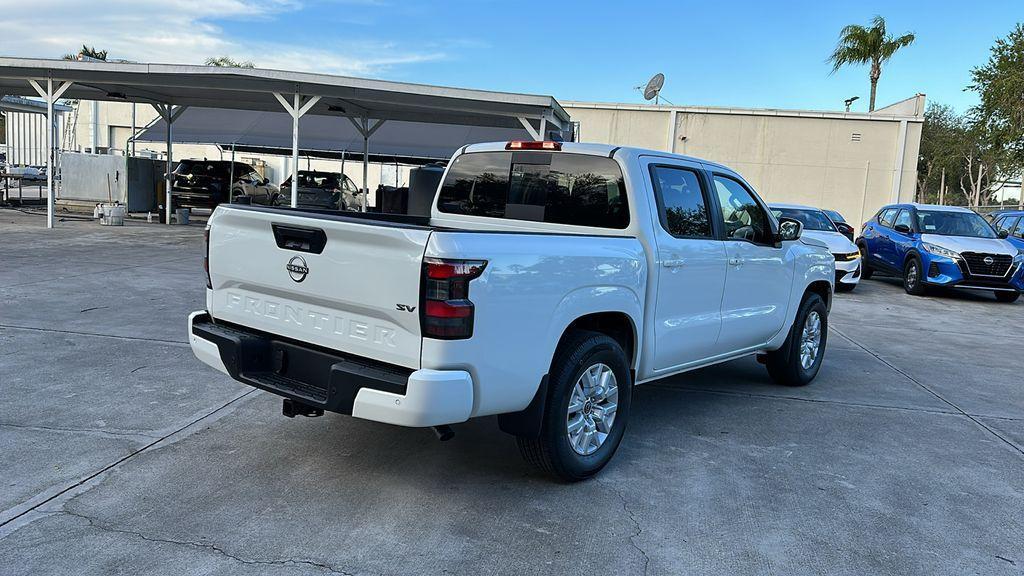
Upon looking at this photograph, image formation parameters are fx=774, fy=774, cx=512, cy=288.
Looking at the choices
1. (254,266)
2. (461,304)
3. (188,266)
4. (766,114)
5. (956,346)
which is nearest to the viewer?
(461,304)

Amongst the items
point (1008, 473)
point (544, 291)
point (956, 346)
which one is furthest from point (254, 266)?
point (956, 346)

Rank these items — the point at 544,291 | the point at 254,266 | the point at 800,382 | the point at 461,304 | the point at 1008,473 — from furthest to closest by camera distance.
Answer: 1. the point at 800,382
2. the point at 1008,473
3. the point at 254,266
4. the point at 544,291
5. the point at 461,304

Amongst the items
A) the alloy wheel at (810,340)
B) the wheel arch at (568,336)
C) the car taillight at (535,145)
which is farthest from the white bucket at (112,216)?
the wheel arch at (568,336)

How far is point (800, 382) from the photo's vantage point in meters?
6.84

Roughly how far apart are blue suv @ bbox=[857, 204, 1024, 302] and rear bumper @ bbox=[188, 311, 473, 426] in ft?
43.3

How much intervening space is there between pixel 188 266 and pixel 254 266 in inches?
368

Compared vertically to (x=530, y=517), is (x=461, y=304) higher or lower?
higher

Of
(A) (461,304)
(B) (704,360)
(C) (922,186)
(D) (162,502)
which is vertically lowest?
(D) (162,502)

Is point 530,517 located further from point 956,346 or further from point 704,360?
point 956,346

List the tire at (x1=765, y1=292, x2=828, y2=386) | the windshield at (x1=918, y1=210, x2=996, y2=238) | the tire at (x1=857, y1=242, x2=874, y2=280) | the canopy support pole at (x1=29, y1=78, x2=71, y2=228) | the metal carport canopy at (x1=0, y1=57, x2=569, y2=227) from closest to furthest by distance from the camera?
the tire at (x1=765, y1=292, x2=828, y2=386) → the windshield at (x1=918, y1=210, x2=996, y2=238) → the metal carport canopy at (x1=0, y1=57, x2=569, y2=227) → the tire at (x1=857, y1=242, x2=874, y2=280) → the canopy support pole at (x1=29, y1=78, x2=71, y2=228)

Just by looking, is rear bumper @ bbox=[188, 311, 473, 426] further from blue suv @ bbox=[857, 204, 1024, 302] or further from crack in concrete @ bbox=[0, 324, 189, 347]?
blue suv @ bbox=[857, 204, 1024, 302]

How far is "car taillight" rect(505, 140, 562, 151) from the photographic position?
16.3ft

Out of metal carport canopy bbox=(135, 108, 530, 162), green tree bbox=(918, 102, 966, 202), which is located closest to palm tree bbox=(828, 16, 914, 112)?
green tree bbox=(918, 102, 966, 202)

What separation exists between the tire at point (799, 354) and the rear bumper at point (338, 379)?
4023 millimetres
